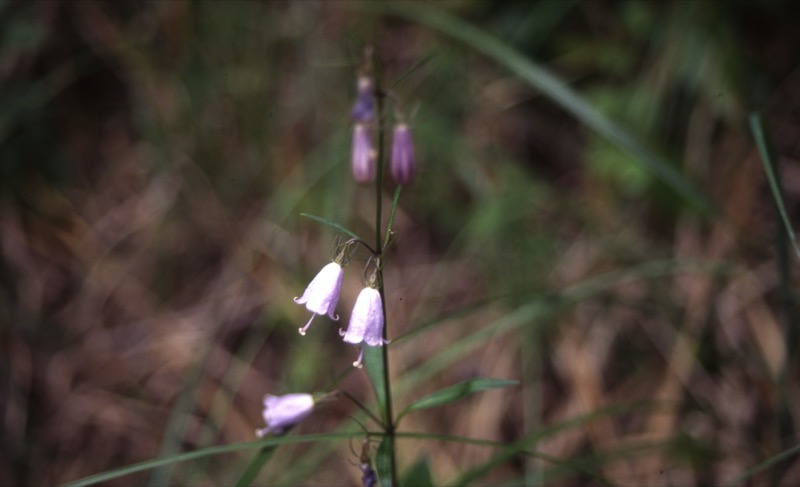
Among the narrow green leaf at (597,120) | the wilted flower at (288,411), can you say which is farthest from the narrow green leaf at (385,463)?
the narrow green leaf at (597,120)

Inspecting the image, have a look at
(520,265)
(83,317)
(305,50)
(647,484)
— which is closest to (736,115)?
(520,265)

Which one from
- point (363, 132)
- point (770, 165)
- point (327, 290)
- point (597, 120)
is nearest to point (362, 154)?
point (363, 132)

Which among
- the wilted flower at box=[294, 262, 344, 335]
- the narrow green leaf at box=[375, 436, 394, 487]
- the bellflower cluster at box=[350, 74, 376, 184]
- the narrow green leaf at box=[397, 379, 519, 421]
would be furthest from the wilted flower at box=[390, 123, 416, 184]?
the narrow green leaf at box=[375, 436, 394, 487]

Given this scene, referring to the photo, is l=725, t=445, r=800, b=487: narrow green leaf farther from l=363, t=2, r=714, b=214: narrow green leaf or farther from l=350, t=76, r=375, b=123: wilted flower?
l=350, t=76, r=375, b=123: wilted flower

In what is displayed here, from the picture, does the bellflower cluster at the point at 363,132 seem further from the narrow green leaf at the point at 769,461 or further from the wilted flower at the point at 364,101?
the narrow green leaf at the point at 769,461

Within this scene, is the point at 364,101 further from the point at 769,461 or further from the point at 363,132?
the point at 769,461
